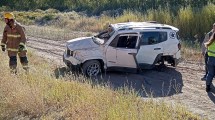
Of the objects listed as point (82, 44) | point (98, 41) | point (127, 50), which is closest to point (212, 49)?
point (127, 50)

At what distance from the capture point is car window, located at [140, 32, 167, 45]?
11602 mm

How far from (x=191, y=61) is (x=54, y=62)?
560cm

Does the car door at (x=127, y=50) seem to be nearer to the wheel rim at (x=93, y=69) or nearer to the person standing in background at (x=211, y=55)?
the wheel rim at (x=93, y=69)

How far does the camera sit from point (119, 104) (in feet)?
22.6

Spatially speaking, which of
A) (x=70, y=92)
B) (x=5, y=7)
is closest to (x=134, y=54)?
(x=70, y=92)

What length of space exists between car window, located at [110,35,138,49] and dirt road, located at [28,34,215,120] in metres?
1.05

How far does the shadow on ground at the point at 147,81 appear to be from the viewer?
9.91m

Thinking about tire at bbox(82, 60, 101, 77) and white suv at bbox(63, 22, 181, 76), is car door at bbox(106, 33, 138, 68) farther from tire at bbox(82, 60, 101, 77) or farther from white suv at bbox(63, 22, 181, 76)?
tire at bbox(82, 60, 101, 77)

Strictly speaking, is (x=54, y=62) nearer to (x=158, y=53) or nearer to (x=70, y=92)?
(x=158, y=53)

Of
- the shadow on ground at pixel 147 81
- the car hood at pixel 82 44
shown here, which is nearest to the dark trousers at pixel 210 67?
the shadow on ground at pixel 147 81

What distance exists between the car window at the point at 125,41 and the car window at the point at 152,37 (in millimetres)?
268

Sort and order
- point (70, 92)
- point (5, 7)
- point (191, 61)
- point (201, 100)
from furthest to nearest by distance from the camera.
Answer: point (5, 7), point (191, 61), point (201, 100), point (70, 92)

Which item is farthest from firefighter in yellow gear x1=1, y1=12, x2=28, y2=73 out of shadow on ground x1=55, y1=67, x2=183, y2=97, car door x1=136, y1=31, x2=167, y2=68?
car door x1=136, y1=31, x2=167, y2=68

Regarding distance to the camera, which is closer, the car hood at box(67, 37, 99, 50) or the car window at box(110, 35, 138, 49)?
the car window at box(110, 35, 138, 49)
